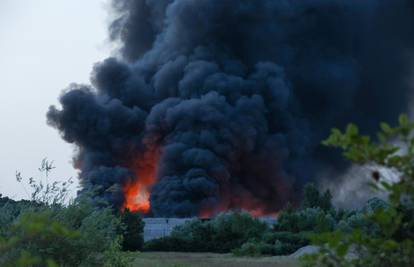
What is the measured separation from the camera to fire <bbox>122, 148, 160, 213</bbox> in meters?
64.2

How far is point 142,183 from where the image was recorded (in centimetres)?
6850

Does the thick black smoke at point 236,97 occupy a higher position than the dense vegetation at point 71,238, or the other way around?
the thick black smoke at point 236,97

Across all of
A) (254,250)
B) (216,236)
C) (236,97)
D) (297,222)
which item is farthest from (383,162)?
(236,97)

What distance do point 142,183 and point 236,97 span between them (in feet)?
41.2

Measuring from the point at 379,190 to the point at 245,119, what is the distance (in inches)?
Answer: 2324

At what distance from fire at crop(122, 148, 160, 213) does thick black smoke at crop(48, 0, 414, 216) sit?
3.57ft

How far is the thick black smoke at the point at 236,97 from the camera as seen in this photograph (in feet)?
202

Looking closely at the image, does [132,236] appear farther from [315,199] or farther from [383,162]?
[383,162]

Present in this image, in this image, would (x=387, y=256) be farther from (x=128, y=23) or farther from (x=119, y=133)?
(x=128, y=23)

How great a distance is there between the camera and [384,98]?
252 feet

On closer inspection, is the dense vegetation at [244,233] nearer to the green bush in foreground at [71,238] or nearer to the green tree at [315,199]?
the green bush in foreground at [71,238]

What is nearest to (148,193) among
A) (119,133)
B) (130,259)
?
(119,133)

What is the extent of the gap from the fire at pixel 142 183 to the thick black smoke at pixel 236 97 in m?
1.09

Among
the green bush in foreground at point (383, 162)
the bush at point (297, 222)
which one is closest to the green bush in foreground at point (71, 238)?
the green bush in foreground at point (383, 162)
